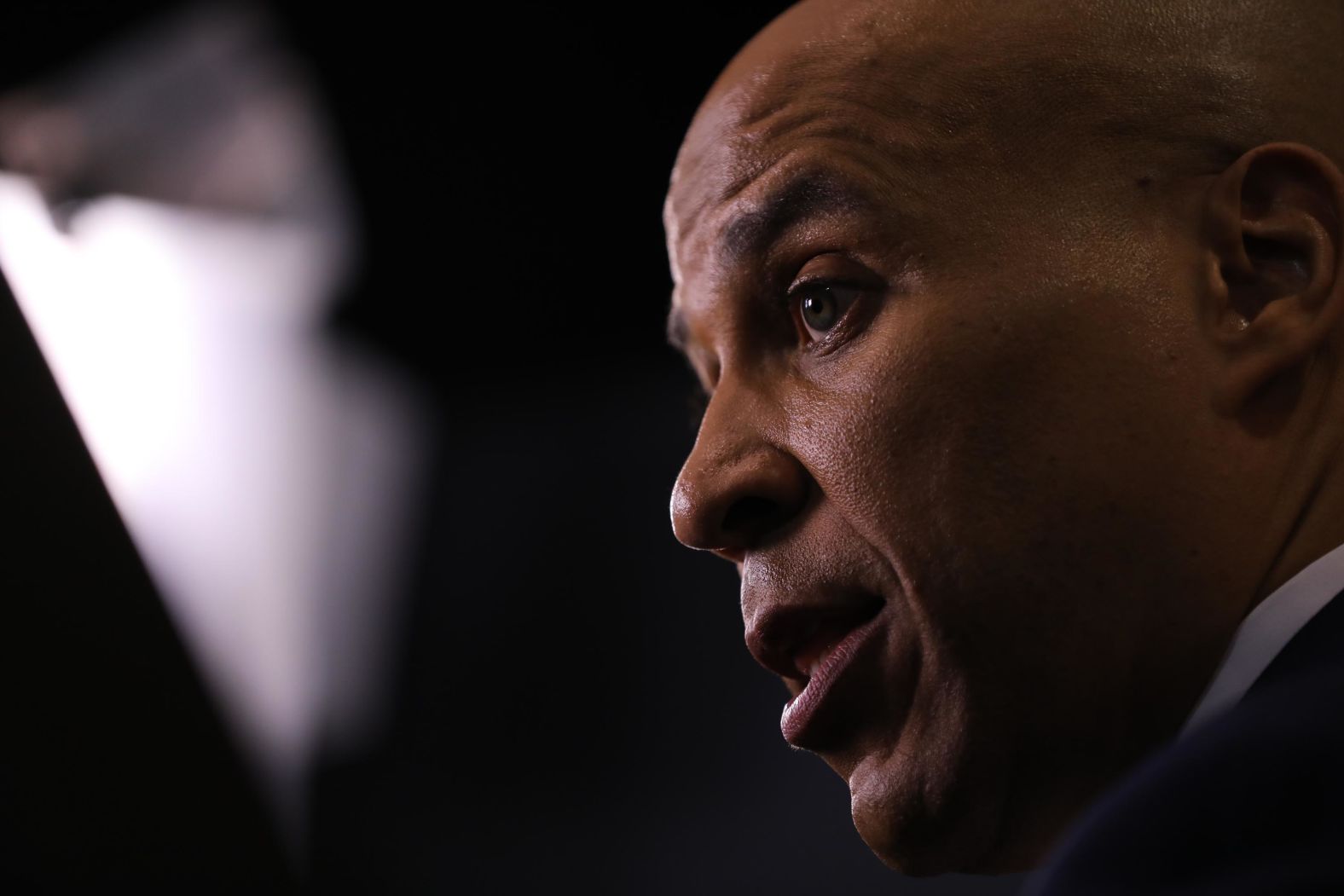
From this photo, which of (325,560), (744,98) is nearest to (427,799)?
(325,560)

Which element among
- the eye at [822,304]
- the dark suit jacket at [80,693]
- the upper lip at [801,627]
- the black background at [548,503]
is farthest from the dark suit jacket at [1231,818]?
the black background at [548,503]

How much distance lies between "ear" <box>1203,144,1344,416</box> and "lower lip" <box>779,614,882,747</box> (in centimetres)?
31

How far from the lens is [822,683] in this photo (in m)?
0.90

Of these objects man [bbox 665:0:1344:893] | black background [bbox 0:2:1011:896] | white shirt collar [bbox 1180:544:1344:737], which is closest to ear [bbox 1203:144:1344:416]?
man [bbox 665:0:1344:893]

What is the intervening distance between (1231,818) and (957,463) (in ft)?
1.21

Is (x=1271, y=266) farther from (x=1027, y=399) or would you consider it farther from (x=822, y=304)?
(x=822, y=304)

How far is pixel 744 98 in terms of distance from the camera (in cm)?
102

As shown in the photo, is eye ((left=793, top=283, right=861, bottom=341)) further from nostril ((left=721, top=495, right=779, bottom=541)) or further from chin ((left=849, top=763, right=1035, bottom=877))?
chin ((left=849, top=763, right=1035, bottom=877))

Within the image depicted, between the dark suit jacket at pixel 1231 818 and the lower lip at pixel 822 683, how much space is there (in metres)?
0.34

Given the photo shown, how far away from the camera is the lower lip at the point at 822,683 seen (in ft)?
2.90

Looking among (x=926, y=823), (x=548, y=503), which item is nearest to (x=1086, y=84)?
(x=926, y=823)

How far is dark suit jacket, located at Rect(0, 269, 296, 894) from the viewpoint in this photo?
1149 millimetres

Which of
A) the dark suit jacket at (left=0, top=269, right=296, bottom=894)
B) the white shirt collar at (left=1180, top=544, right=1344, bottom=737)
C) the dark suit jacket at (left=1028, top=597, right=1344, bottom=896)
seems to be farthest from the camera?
the dark suit jacket at (left=0, top=269, right=296, bottom=894)

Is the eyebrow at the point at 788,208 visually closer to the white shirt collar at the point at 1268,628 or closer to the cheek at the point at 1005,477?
the cheek at the point at 1005,477
